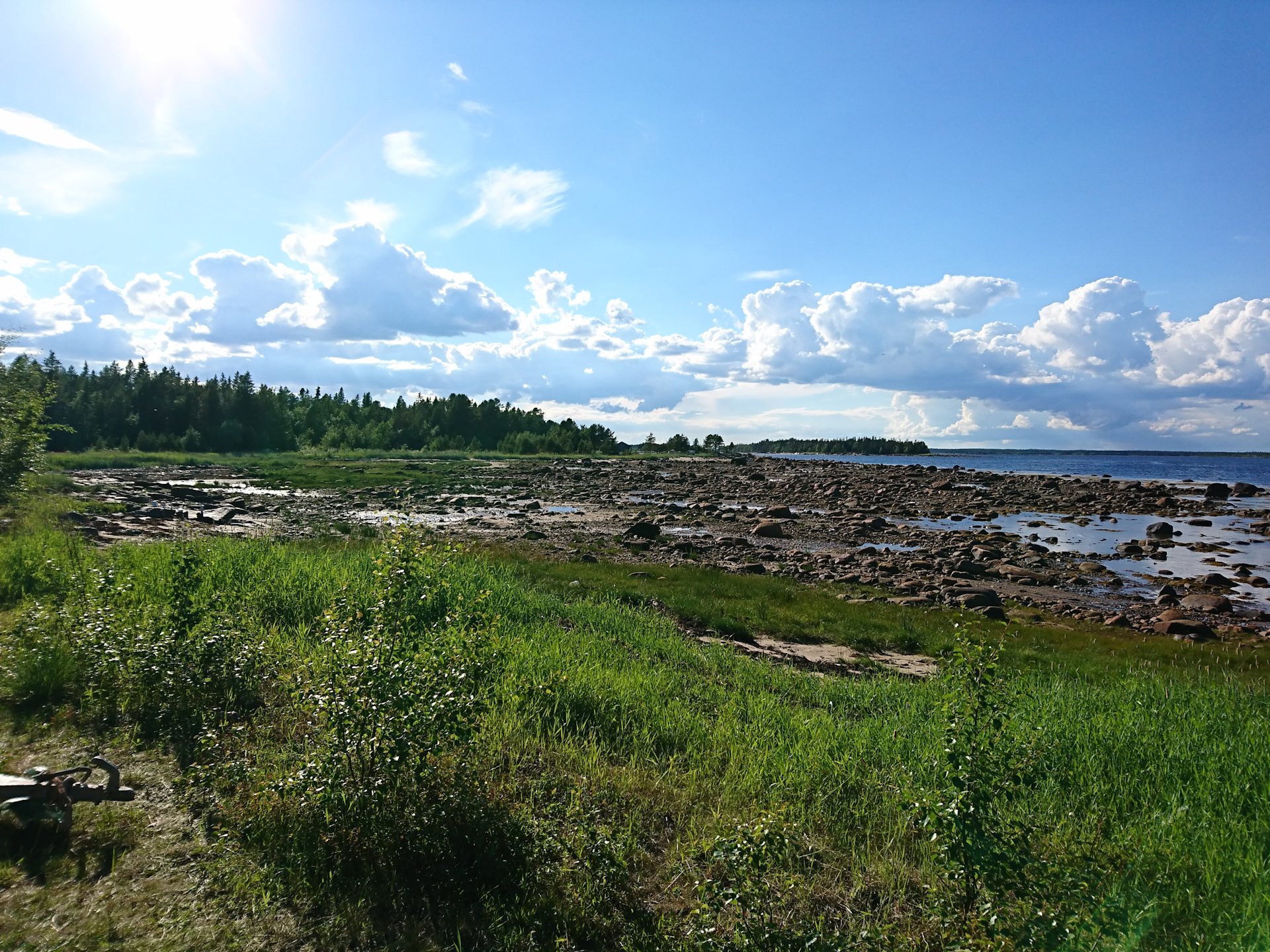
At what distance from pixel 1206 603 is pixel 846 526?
17.0 m

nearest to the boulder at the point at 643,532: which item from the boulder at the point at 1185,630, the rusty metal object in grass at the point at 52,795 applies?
the boulder at the point at 1185,630

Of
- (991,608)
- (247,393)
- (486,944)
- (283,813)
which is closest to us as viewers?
(486,944)

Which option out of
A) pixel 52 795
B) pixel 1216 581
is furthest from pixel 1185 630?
pixel 52 795

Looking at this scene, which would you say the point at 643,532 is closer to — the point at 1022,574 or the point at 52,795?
the point at 1022,574

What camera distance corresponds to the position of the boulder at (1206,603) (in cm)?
1948

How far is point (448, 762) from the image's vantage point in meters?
5.96

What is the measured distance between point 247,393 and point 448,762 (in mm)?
104859

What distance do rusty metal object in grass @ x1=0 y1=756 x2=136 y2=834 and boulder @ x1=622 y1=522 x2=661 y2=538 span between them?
24.0 metres

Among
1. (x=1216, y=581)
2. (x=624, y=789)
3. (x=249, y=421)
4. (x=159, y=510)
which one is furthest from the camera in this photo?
(x=249, y=421)

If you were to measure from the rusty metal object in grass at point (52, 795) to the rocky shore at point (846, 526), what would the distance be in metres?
18.4

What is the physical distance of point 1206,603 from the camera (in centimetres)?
1998

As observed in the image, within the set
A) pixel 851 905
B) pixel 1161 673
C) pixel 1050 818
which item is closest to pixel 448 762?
pixel 851 905

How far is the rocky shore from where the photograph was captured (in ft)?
69.1

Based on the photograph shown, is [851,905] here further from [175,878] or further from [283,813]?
[175,878]
